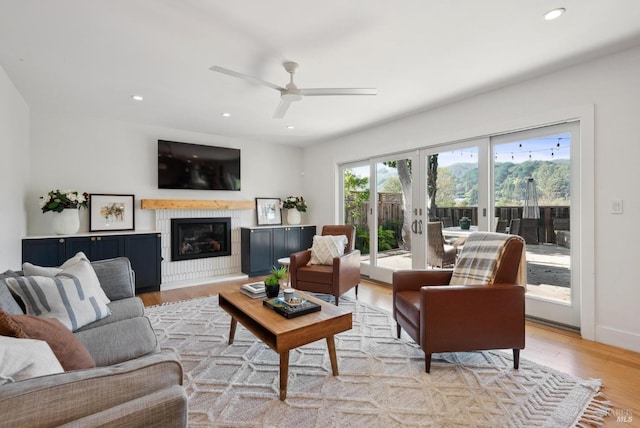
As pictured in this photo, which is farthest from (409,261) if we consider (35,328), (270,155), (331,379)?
(35,328)

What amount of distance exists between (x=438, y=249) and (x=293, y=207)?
284 cm

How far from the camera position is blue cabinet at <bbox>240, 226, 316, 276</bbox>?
16.6ft

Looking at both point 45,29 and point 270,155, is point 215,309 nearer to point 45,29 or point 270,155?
point 45,29

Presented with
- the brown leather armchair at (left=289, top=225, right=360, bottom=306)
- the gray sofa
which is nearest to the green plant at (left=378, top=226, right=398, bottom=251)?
the brown leather armchair at (left=289, top=225, right=360, bottom=306)

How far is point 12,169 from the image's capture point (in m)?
3.02

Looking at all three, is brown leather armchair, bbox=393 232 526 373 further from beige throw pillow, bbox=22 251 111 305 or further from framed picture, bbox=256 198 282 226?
framed picture, bbox=256 198 282 226

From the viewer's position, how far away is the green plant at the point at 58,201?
360 centimetres

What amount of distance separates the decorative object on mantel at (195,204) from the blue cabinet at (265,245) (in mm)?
440

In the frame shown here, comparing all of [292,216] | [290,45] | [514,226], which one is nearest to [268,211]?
[292,216]

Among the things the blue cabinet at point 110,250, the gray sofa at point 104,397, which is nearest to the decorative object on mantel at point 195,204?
the blue cabinet at point 110,250

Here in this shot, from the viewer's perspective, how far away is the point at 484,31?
2180mm

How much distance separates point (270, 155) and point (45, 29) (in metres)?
3.84

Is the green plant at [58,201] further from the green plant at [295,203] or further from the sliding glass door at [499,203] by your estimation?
the sliding glass door at [499,203]

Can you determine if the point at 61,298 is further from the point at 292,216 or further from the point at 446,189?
the point at 292,216
